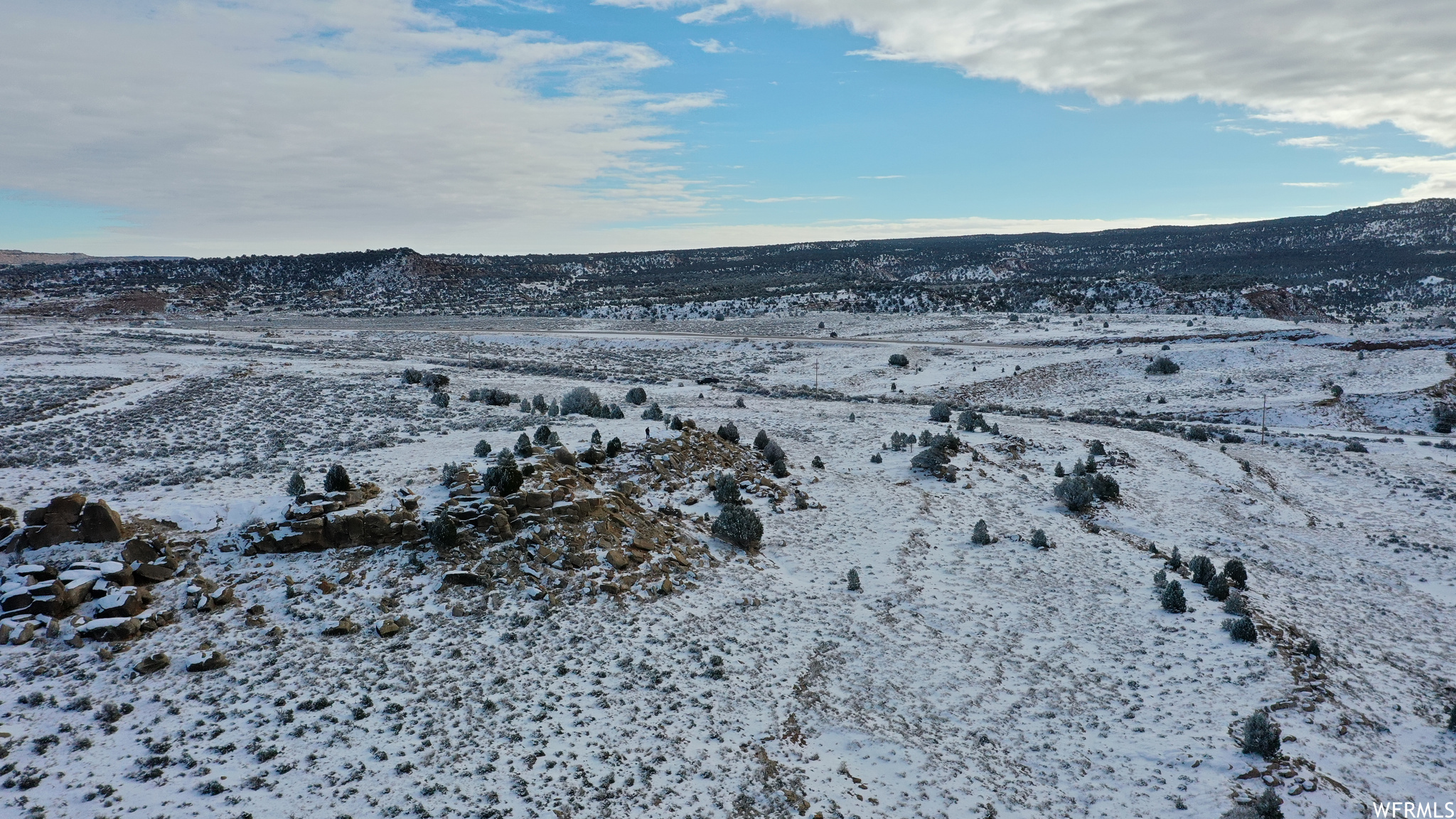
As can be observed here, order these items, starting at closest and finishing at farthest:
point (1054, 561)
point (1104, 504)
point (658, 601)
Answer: point (658, 601), point (1054, 561), point (1104, 504)

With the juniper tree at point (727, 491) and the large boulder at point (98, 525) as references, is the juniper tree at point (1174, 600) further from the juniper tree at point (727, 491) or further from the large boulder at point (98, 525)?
the large boulder at point (98, 525)

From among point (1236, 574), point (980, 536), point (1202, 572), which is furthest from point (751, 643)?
point (1236, 574)

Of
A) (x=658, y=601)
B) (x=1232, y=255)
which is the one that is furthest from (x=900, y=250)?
(x=658, y=601)

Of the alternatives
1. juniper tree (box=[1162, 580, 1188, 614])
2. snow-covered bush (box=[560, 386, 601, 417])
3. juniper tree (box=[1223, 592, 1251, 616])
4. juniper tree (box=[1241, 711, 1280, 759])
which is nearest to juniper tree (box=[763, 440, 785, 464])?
snow-covered bush (box=[560, 386, 601, 417])

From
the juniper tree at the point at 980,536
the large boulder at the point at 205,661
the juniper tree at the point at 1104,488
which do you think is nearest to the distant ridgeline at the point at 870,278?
the juniper tree at the point at 1104,488

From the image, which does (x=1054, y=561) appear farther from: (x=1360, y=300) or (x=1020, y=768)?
(x=1360, y=300)


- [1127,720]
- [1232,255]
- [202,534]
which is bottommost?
[1127,720]
